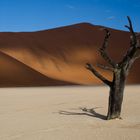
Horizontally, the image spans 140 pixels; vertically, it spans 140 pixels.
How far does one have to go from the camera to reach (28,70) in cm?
3478

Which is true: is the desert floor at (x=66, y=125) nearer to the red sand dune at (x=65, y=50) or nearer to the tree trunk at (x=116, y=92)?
the tree trunk at (x=116, y=92)

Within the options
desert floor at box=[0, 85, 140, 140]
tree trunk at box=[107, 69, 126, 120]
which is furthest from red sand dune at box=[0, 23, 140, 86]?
tree trunk at box=[107, 69, 126, 120]

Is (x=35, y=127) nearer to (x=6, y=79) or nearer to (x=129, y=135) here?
(x=129, y=135)

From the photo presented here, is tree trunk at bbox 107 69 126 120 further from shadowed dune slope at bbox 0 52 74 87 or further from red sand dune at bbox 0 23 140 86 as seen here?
red sand dune at bbox 0 23 140 86

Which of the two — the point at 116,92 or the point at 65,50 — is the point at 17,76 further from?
the point at 116,92

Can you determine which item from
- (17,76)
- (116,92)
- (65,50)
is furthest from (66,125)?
(65,50)

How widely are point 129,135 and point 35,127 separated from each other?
1974 mm

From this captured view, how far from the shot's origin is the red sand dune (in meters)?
42.8

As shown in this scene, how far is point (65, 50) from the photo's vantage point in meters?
50.9

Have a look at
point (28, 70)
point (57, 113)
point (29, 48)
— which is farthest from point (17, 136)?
point (29, 48)

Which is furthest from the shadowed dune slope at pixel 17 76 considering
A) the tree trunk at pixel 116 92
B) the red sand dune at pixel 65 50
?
the tree trunk at pixel 116 92

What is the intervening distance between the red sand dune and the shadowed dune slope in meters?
0.37

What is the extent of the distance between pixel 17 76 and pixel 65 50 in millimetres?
18666

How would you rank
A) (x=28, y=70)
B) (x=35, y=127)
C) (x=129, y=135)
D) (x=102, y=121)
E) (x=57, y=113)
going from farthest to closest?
(x=28, y=70), (x=57, y=113), (x=102, y=121), (x=35, y=127), (x=129, y=135)
